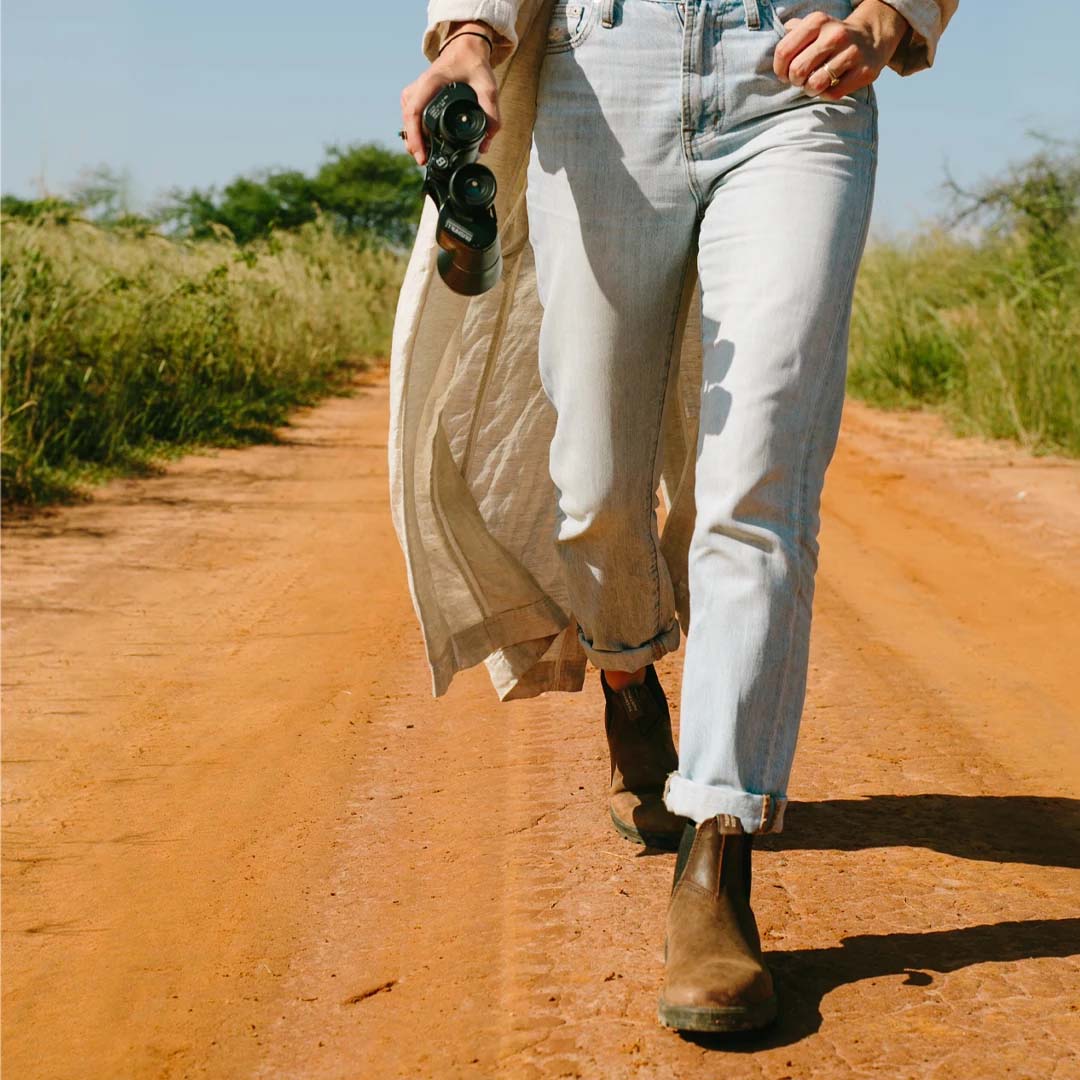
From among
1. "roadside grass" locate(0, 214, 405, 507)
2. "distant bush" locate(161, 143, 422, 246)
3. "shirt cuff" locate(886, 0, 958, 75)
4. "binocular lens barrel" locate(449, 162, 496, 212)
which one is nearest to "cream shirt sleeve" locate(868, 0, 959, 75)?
"shirt cuff" locate(886, 0, 958, 75)

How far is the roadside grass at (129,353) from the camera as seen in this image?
7371 millimetres

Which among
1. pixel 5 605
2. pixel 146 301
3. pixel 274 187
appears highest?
pixel 274 187

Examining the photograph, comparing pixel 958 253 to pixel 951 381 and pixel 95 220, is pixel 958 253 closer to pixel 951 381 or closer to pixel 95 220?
pixel 951 381

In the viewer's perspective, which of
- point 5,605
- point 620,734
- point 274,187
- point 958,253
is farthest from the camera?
point 274,187

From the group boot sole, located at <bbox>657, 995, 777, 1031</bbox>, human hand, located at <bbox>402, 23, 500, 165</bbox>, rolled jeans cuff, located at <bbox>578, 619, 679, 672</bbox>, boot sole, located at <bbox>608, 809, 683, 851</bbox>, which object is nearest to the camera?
boot sole, located at <bbox>657, 995, 777, 1031</bbox>

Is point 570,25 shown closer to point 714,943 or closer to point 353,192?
point 714,943

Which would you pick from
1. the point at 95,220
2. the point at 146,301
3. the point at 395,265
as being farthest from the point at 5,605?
the point at 395,265

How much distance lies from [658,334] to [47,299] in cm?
597

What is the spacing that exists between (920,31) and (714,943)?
4.68 ft

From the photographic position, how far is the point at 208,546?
6070 millimetres

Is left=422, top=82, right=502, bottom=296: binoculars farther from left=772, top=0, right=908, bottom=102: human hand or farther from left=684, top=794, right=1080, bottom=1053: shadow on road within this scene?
left=684, top=794, right=1080, bottom=1053: shadow on road

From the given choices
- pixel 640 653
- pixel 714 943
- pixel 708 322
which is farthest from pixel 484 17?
pixel 714 943

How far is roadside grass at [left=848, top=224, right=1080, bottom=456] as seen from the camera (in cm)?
920

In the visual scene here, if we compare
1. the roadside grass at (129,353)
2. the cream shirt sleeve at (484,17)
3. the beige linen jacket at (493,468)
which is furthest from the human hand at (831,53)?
the roadside grass at (129,353)
